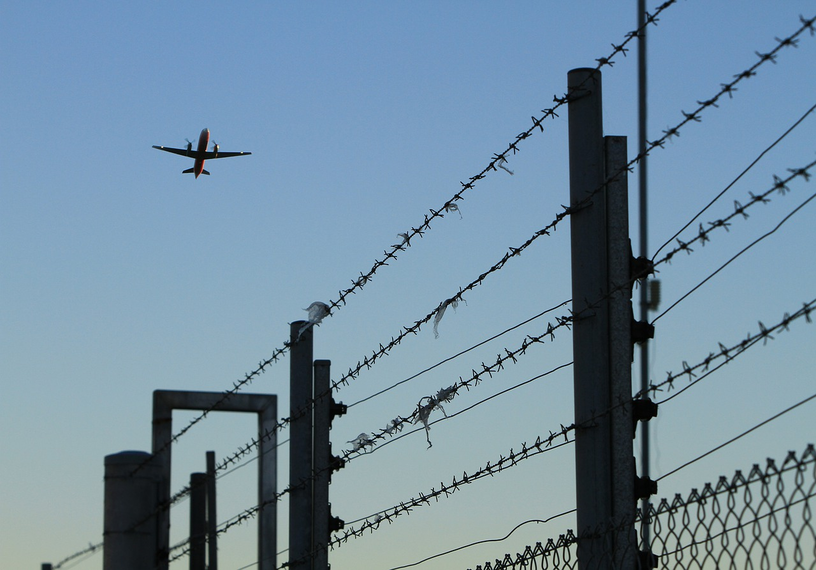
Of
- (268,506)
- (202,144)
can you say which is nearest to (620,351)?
(268,506)

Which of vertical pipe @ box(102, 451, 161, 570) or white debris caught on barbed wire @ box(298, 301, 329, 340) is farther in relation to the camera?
vertical pipe @ box(102, 451, 161, 570)

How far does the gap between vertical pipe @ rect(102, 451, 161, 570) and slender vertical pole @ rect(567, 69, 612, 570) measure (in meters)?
5.91

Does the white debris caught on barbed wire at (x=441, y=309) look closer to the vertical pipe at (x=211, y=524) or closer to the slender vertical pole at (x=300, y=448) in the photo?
the slender vertical pole at (x=300, y=448)

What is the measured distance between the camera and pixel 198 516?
10.3 meters

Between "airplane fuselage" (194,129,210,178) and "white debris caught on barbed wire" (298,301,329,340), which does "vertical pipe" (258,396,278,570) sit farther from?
"airplane fuselage" (194,129,210,178)

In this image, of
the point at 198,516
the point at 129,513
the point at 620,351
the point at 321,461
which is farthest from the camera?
the point at 198,516

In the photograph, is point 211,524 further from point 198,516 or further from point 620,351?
point 620,351

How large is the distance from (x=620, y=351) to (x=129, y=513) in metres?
6.13

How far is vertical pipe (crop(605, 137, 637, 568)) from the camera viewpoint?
4.79 metres

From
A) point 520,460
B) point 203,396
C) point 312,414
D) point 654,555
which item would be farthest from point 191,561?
point 654,555

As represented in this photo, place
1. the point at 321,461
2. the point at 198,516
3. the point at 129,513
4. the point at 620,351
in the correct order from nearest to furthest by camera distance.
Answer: the point at 620,351 → the point at 321,461 → the point at 129,513 → the point at 198,516

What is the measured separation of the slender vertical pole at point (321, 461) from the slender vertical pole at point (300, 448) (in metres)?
0.04

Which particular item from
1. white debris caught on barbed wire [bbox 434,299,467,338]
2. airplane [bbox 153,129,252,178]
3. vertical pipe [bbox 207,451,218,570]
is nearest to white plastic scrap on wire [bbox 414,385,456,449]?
white debris caught on barbed wire [bbox 434,299,467,338]

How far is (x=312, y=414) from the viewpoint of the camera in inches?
318
